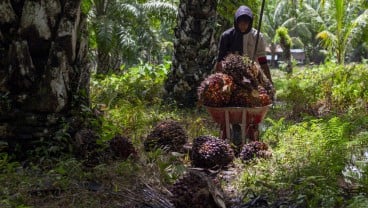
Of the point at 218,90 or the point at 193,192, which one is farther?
the point at 218,90

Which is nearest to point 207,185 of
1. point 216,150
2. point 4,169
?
point 216,150

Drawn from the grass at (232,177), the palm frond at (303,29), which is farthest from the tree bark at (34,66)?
the palm frond at (303,29)

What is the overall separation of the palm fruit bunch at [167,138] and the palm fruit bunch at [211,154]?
1.70 ft

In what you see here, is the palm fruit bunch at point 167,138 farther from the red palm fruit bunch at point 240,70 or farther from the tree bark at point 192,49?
the tree bark at point 192,49

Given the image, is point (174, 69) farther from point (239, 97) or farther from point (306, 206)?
point (306, 206)

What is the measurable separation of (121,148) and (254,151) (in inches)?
52.7

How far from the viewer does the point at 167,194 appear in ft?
13.5

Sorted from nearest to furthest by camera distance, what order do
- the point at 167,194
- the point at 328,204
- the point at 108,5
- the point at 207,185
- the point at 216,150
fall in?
the point at 328,204 < the point at 207,185 < the point at 167,194 < the point at 216,150 < the point at 108,5

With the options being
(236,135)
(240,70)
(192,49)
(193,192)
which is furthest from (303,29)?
(193,192)

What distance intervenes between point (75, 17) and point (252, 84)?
207 centimetres

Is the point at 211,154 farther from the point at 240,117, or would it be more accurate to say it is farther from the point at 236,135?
the point at 236,135

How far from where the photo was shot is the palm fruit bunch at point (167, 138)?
560 centimetres

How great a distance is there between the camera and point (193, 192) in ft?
12.2

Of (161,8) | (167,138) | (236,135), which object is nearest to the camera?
(167,138)
